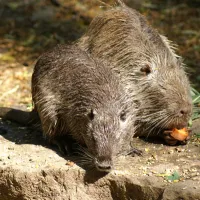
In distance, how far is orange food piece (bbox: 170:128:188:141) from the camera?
6036 mm

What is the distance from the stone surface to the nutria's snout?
6.4 inches

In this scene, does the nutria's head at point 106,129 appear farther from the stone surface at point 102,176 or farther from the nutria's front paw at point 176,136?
the nutria's front paw at point 176,136

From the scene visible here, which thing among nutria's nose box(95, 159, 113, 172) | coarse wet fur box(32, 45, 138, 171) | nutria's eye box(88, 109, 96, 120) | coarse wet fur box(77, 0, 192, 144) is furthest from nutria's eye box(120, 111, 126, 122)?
nutria's nose box(95, 159, 113, 172)

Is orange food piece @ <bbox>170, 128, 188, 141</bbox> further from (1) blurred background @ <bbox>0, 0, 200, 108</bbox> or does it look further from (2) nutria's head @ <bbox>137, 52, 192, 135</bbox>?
(1) blurred background @ <bbox>0, 0, 200, 108</bbox>

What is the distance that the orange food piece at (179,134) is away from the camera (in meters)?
6.04

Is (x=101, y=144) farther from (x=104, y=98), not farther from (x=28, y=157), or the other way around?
(x=28, y=157)

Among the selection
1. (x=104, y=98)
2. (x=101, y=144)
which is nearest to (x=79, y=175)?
(x=101, y=144)

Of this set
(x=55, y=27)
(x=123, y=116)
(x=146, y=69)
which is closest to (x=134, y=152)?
(x=123, y=116)

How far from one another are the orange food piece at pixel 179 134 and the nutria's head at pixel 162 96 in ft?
0.19

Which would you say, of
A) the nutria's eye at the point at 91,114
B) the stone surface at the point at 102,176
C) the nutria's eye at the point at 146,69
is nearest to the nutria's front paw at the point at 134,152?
the stone surface at the point at 102,176

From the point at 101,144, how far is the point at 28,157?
89 centimetres

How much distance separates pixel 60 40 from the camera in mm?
10398

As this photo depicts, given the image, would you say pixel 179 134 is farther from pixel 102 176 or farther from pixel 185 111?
pixel 102 176

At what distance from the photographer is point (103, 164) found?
5281mm
